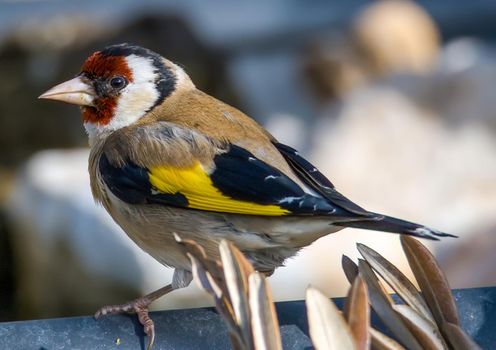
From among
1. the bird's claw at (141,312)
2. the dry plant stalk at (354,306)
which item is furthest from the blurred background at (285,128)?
the dry plant stalk at (354,306)

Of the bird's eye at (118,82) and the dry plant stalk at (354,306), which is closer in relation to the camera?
the dry plant stalk at (354,306)

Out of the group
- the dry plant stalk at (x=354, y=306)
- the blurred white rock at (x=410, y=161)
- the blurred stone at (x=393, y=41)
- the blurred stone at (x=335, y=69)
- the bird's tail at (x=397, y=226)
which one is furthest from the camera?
the blurred stone at (x=393, y=41)

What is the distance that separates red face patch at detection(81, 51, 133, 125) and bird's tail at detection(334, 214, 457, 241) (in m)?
1.10

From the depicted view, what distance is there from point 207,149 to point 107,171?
370 mm

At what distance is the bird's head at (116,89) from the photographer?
12.2ft

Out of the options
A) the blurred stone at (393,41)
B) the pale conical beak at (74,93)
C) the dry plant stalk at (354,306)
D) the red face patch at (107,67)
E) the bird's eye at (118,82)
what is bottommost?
the dry plant stalk at (354,306)

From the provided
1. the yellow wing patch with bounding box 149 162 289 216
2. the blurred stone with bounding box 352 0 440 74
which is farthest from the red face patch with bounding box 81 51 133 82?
the blurred stone with bounding box 352 0 440 74

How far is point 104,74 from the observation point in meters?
3.76

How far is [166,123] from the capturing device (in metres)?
3.50

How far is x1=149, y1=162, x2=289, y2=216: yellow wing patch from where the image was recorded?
3.07 metres

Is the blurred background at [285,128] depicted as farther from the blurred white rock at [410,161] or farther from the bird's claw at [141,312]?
the bird's claw at [141,312]

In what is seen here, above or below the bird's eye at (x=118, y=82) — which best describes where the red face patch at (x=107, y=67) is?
above

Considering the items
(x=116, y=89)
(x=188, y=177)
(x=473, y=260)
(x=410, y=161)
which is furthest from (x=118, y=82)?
(x=410, y=161)

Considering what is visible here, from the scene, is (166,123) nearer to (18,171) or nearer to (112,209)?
(112,209)
